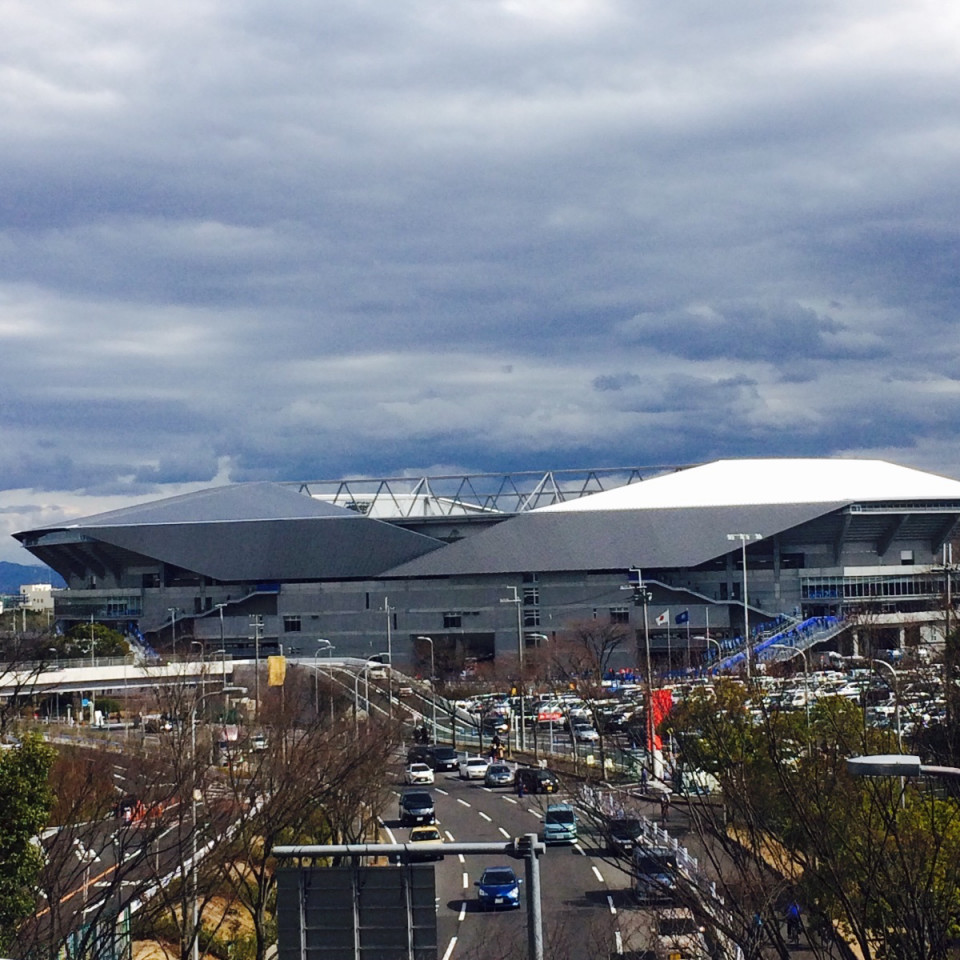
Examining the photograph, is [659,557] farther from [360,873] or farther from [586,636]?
[360,873]

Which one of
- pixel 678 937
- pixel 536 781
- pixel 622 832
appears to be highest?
pixel 622 832

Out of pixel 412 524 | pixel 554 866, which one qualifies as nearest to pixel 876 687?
pixel 554 866

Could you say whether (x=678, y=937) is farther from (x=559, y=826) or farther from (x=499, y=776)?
(x=499, y=776)

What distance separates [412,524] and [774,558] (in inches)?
1186

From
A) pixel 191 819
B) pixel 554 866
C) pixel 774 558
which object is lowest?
pixel 554 866

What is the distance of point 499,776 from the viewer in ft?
180

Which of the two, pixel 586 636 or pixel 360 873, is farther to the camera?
pixel 586 636

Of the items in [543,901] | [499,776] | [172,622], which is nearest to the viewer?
[543,901]

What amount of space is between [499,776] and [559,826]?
1708cm

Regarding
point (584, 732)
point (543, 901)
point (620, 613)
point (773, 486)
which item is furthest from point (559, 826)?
point (773, 486)

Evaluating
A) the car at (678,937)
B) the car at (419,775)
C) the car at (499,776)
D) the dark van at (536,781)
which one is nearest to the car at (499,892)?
the car at (678,937)

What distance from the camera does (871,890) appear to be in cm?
1606

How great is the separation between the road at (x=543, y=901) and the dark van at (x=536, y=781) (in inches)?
88.5

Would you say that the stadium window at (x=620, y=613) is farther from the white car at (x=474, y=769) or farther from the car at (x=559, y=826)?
the car at (x=559, y=826)
